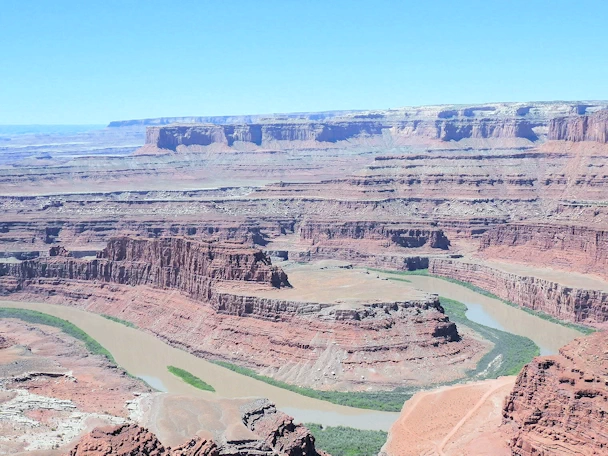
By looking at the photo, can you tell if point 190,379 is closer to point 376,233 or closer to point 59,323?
point 59,323

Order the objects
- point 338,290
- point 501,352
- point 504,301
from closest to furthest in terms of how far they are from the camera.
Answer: point 501,352, point 338,290, point 504,301

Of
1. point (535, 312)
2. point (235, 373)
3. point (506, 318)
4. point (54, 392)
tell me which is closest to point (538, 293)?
point (535, 312)

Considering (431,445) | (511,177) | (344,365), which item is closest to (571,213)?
(511,177)

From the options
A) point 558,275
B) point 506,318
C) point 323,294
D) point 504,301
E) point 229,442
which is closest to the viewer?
point 229,442

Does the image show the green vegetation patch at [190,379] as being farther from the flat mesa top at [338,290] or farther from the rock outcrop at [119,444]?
the rock outcrop at [119,444]

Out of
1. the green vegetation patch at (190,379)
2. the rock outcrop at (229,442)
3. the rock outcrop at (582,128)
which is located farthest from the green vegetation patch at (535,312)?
the rock outcrop at (582,128)

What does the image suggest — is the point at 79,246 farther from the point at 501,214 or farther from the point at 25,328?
the point at 501,214
